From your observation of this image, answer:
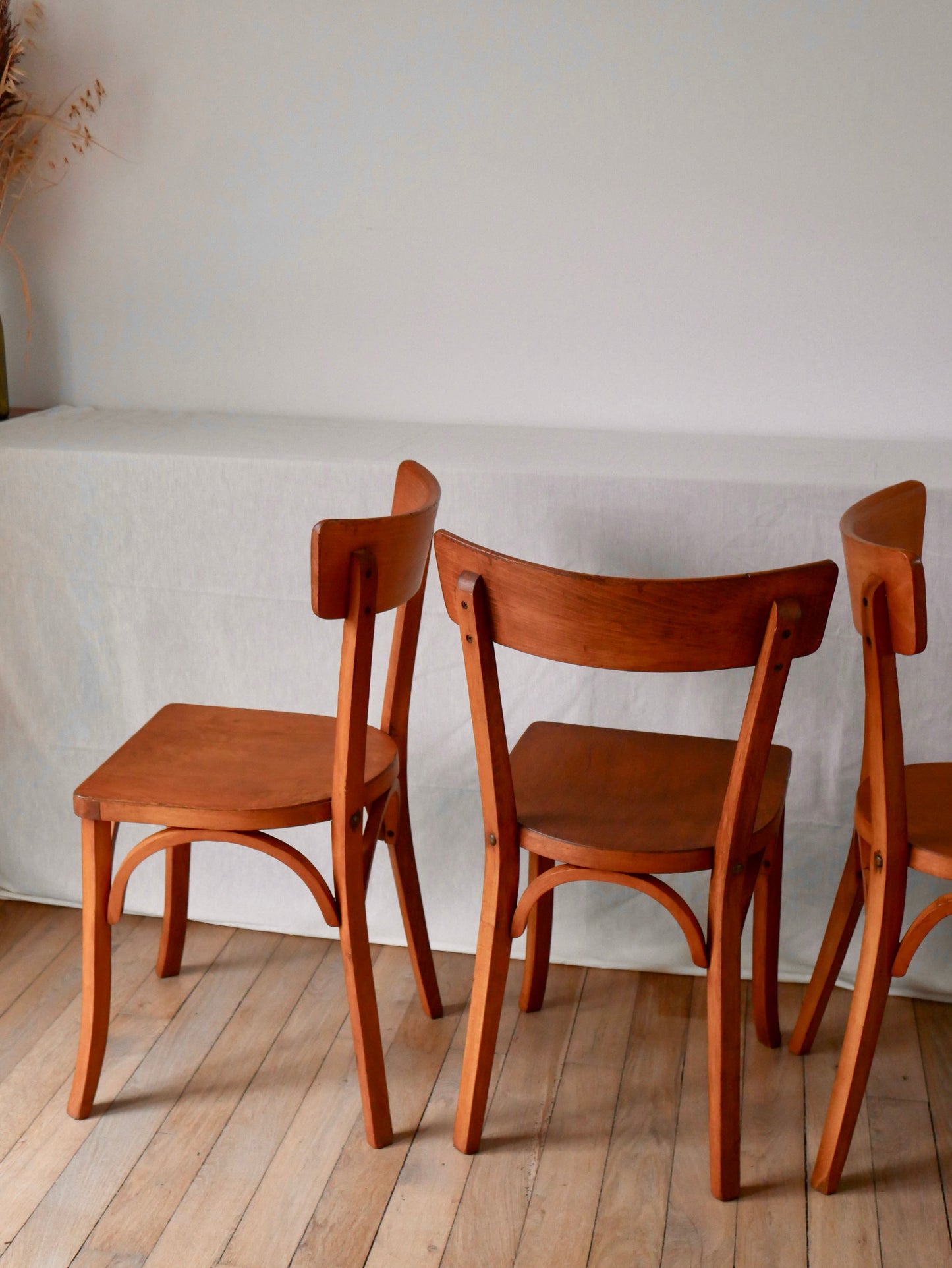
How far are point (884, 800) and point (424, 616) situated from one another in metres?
0.77

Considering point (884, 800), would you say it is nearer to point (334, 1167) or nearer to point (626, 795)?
point (626, 795)

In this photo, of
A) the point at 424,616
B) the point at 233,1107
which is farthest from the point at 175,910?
the point at 424,616

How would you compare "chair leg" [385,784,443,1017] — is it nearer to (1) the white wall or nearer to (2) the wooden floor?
(2) the wooden floor

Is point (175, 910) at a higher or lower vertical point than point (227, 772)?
lower

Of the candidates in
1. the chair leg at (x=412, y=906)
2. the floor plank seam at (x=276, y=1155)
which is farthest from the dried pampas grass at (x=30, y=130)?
the floor plank seam at (x=276, y=1155)

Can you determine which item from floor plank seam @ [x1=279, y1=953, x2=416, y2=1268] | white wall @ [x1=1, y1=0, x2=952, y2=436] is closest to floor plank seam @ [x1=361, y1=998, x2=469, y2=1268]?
floor plank seam @ [x1=279, y1=953, x2=416, y2=1268]

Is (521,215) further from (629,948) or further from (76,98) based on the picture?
(629,948)

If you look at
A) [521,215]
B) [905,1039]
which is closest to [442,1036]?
[905,1039]

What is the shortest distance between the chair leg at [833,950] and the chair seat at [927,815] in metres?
0.11

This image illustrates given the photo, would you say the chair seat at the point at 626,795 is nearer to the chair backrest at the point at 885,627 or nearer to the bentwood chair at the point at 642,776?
the bentwood chair at the point at 642,776

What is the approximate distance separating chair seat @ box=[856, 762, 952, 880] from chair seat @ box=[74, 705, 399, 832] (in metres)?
0.62

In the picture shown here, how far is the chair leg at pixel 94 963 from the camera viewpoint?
1.55 metres

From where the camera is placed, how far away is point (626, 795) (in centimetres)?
154

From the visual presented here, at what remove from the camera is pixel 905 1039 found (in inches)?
70.7
